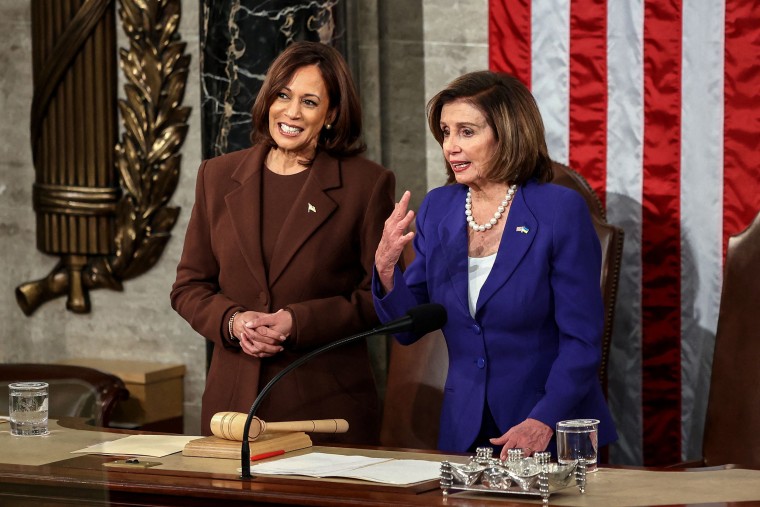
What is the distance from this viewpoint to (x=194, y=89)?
5.45 meters

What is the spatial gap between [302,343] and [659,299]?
1690 millimetres

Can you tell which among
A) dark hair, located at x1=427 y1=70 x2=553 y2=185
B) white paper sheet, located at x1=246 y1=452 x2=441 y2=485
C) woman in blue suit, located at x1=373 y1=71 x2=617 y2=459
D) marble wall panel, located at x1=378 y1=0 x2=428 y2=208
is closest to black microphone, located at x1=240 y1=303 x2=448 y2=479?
white paper sheet, located at x1=246 y1=452 x2=441 y2=485

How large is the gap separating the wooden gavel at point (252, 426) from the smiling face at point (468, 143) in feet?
2.47

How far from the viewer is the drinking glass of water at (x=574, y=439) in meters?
2.64

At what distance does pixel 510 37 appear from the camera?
4824mm

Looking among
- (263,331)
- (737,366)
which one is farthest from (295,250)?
(737,366)

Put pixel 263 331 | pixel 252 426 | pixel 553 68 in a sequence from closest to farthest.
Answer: pixel 252 426, pixel 263 331, pixel 553 68

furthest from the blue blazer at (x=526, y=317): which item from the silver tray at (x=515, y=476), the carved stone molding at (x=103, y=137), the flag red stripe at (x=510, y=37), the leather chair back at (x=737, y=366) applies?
the carved stone molding at (x=103, y=137)

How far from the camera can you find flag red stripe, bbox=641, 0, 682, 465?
4559mm

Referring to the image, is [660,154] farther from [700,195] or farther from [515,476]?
[515,476]

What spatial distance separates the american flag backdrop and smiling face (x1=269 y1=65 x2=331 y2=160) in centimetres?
142

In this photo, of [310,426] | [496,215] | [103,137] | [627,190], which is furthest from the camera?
[103,137]

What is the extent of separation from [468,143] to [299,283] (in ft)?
2.21

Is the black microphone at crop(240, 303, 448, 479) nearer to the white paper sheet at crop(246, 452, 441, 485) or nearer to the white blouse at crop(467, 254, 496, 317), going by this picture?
the white paper sheet at crop(246, 452, 441, 485)
